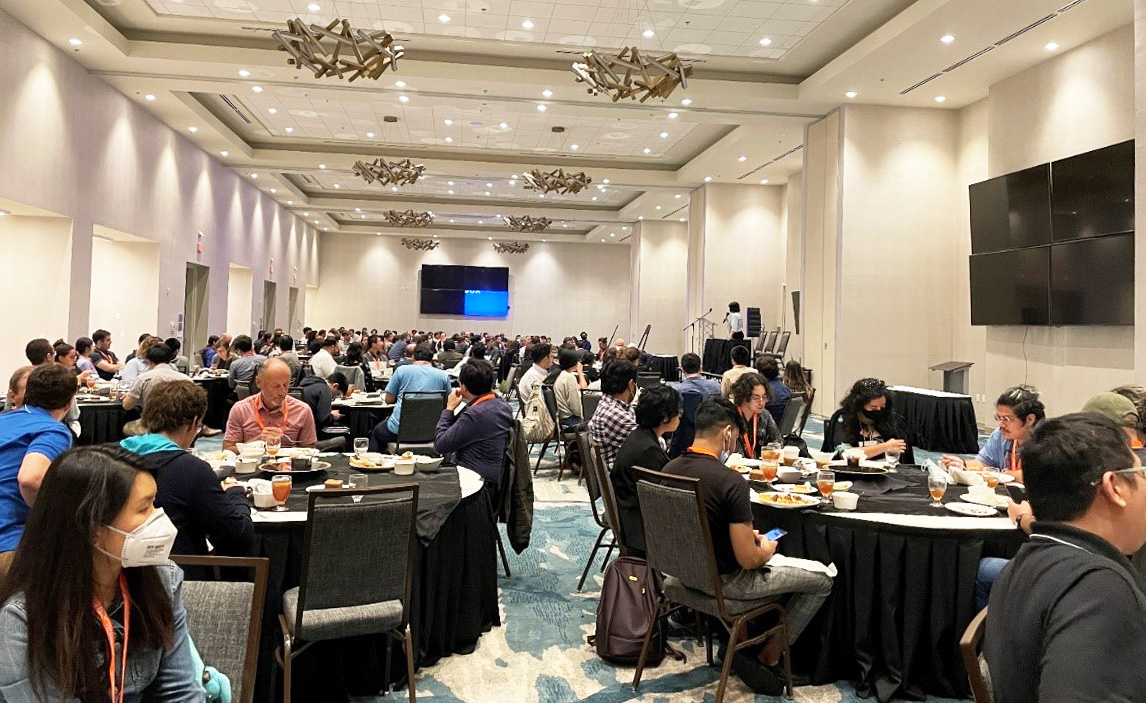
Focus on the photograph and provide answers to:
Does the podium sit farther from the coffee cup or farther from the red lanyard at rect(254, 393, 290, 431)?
the red lanyard at rect(254, 393, 290, 431)

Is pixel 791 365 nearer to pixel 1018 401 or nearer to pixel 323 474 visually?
pixel 1018 401

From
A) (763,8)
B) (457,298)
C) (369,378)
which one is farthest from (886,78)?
(457,298)

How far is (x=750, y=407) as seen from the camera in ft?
16.8

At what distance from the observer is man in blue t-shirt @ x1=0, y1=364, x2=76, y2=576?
2.87m

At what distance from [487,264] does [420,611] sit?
28198 mm

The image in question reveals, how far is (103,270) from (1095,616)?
1602 centimetres

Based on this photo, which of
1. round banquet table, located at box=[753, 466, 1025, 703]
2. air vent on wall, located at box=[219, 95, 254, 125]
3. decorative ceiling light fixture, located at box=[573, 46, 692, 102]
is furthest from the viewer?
air vent on wall, located at box=[219, 95, 254, 125]

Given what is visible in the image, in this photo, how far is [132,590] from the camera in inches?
60.5

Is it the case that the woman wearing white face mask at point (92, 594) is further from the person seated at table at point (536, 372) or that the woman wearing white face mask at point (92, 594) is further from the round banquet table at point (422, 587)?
the person seated at table at point (536, 372)

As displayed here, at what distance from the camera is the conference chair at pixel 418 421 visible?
21.6 ft

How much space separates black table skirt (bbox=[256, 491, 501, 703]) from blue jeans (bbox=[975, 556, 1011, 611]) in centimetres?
217

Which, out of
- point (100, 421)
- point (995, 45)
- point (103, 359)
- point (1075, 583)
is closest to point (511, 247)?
point (103, 359)

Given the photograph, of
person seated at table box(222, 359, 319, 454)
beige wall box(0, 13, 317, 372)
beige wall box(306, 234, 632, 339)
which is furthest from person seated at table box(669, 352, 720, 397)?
beige wall box(306, 234, 632, 339)

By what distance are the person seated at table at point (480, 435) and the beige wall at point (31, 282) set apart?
9.16m
